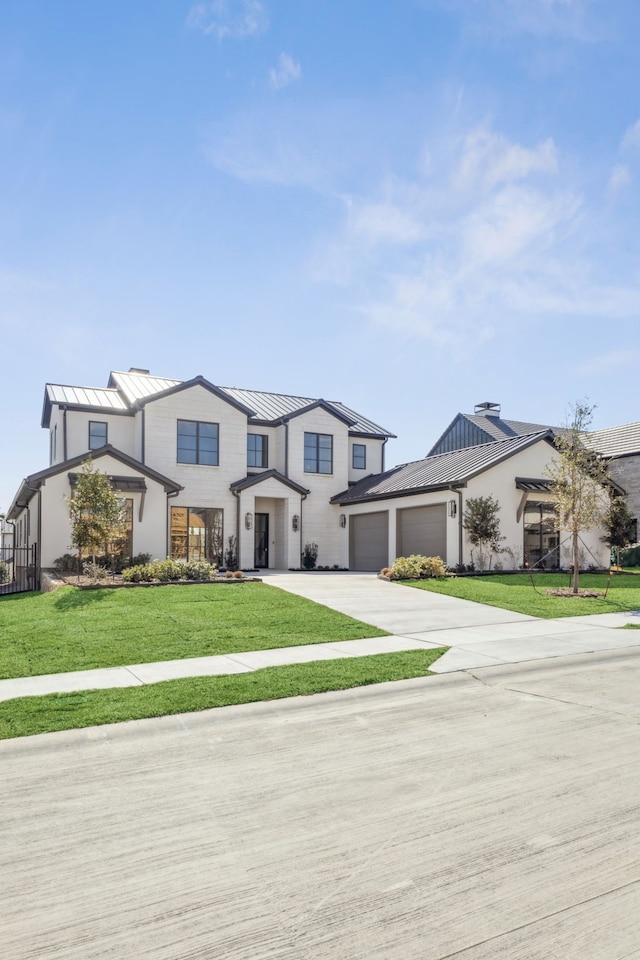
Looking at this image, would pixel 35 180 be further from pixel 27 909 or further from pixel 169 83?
pixel 27 909

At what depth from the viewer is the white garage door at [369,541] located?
26.8 m

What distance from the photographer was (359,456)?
31078 millimetres

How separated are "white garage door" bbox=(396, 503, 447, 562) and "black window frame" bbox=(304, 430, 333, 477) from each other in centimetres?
473

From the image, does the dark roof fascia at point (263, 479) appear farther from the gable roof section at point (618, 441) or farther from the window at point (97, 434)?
the gable roof section at point (618, 441)

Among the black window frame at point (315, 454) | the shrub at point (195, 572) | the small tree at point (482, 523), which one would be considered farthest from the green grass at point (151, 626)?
the black window frame at point (315, 454)

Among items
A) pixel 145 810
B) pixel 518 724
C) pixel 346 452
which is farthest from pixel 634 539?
pixel 145 810

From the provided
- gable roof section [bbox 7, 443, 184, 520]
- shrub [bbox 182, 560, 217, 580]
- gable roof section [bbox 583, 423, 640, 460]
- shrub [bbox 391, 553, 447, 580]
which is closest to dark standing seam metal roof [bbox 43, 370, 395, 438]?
gable roof section [bbox 7, 443, 184, 520]

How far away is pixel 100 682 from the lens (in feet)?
25.4

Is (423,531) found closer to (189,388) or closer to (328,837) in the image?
(189,388)

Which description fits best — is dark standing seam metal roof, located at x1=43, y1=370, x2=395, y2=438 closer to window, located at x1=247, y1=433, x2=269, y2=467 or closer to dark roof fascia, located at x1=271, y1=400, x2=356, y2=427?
dark roof fascia, located at x1=271, y1=400, x2=356, y2=427

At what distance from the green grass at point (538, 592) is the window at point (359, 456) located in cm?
1090

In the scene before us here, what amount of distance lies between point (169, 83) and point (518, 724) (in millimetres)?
12127

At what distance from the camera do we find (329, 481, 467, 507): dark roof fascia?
899 inches

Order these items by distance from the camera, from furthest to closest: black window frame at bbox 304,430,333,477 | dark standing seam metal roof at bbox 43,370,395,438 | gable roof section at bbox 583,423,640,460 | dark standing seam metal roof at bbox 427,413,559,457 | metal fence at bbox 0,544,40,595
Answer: dark standing seam metal roof at bbox 427,413,559,457 → gable roof section at bbox 583,423,640,460 → black window frame at bbox 304,430,333,477 → dark standing seam metal roof at bbox 43,370,395,438 → metal fence at bbox 0,544,40,595
